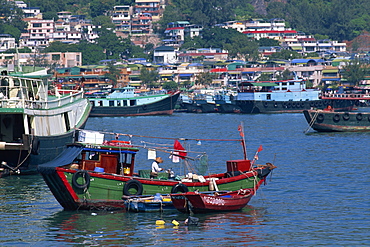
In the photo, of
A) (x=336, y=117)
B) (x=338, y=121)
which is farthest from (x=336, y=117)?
(x=338, y=121)

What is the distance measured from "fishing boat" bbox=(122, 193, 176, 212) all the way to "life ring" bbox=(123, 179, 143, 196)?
0.60 ft

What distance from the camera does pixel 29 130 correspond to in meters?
37.8

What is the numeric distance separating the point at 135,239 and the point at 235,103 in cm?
8574

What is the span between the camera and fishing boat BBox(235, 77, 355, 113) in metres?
104

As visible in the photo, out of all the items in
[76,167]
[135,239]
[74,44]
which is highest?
[74,44]

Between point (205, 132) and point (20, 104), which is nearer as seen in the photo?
point (20, 104)

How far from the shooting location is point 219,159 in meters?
45.8

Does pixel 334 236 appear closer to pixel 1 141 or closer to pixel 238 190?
pixel 238 190

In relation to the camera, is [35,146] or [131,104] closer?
[35,146]

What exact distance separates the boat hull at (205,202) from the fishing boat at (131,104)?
2950 inches

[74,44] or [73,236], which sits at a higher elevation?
[74,44]

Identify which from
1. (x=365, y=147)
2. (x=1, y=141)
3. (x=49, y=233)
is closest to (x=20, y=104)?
(x=1, y=141)

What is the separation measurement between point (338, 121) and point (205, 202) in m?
37.7

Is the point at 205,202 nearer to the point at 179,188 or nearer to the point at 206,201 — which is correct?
the point at 206,201
